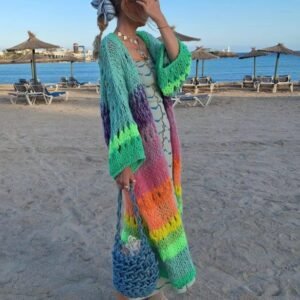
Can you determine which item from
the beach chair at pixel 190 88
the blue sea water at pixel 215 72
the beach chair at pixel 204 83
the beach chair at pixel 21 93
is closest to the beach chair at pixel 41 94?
the beach chair at pixel 21 93

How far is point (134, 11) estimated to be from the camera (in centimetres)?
210

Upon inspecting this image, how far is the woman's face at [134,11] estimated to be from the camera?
6.81ft

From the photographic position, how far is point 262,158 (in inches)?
254

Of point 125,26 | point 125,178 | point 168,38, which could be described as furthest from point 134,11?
point 125,178

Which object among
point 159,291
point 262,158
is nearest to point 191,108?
point 262,158

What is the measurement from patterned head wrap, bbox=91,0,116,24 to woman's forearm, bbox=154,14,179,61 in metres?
0.22

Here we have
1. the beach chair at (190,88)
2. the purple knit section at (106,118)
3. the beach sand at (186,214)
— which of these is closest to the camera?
the purple knit section at (106,118)

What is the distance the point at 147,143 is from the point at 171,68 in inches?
15.6

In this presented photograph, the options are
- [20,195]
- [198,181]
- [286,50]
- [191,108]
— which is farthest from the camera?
[286,50]

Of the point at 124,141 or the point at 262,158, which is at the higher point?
the point at 124,141

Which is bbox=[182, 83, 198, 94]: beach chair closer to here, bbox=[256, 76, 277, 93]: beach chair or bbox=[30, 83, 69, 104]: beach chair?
bbox=[256, 76, 277, 93]: beach chair

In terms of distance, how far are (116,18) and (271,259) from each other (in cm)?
222

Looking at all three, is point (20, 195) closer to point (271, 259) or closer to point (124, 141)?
point (271, 259)

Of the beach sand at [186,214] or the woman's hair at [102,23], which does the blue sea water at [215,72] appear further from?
the woman's hair at [102,23]
